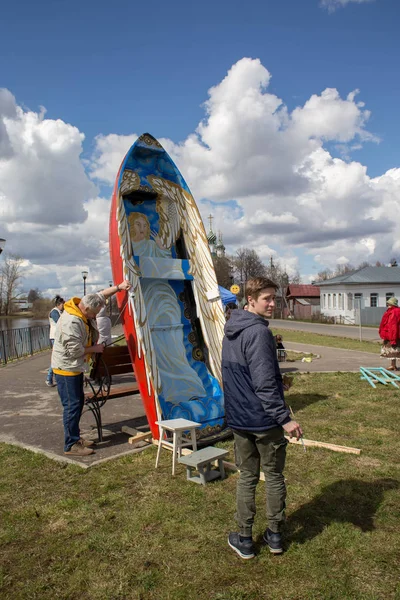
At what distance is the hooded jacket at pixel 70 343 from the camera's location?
5117 mm

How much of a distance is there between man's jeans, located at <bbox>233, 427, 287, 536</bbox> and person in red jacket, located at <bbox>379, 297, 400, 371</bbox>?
7.94m

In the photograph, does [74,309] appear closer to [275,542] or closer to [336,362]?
[275,542]

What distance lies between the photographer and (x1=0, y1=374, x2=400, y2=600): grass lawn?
2.85 meters

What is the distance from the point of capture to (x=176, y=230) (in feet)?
23.9

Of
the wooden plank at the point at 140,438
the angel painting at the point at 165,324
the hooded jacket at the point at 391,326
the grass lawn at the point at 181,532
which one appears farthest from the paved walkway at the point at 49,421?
the hooded jacket at the point at 391,326

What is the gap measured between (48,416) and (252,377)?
16.9 ft

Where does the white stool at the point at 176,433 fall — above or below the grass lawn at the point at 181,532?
above

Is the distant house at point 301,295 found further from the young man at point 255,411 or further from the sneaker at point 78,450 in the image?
the young man at point 255,411

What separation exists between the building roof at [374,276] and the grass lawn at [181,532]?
42.7 m

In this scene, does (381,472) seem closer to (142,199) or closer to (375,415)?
(375,415)

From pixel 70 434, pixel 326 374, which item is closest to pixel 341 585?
pixel 70 434

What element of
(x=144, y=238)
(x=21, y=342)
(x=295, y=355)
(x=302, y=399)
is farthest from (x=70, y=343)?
(x=21, y=342)

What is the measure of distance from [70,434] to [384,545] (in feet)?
11.4

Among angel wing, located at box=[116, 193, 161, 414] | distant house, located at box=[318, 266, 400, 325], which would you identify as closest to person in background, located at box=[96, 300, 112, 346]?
angel wing, located at box=[116, 193, 161, 414]
